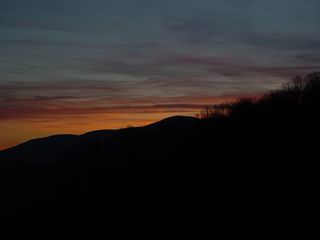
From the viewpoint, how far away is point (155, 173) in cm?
7344

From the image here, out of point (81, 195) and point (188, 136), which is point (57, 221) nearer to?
point (81, 195)

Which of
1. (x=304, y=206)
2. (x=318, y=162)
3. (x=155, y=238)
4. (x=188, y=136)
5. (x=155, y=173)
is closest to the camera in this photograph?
(x=304, y=206)

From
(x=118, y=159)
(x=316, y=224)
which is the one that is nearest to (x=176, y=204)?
(x=316, y=224)

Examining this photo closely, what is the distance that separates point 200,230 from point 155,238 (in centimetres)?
386

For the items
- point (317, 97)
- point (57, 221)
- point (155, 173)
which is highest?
point (317, 97)

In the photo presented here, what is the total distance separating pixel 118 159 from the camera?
344 ft

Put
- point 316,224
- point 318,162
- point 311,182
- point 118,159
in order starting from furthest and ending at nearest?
point 118,159
point 318,162
point 311,182
point 316,224

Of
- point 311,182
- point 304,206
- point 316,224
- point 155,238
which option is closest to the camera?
point 316,224

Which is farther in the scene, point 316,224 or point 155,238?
point 155,238

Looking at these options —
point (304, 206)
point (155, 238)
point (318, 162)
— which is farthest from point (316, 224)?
point (318, 162)

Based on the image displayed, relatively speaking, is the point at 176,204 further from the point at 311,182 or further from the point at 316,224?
the point at 316,224

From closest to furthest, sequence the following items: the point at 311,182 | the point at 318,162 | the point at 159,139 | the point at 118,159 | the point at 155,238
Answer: the point at 155,238 → the point at 311,182 → the point at 318,162 → the point at 118,159 → the point at 159,139

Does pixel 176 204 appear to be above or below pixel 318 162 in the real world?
below

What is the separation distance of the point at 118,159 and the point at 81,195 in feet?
94.9
